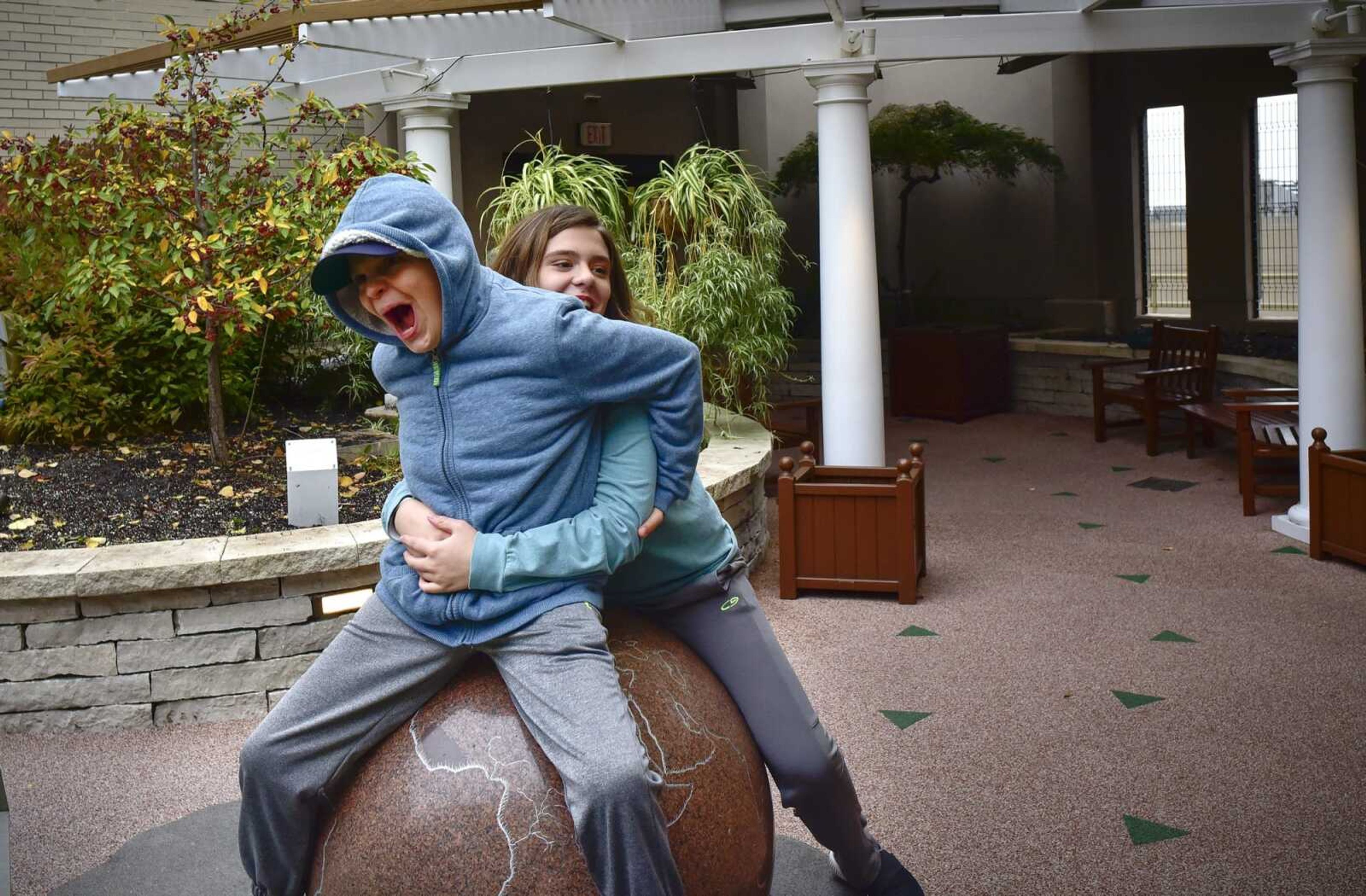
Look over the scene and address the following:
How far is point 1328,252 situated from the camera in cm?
741

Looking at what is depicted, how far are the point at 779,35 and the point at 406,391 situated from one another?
18.6ft

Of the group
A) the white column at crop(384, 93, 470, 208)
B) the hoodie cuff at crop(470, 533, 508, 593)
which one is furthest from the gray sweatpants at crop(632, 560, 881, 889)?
the white column at crop(384, 93, 470, 208)

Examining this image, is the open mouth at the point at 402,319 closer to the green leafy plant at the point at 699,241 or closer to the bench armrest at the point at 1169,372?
the green leafy plant at the point at 699,241

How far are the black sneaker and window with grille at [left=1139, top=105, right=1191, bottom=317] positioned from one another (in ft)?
43.2

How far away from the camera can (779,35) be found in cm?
749

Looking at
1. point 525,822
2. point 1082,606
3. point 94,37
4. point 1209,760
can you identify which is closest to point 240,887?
point 525,822

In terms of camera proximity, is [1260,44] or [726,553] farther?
[1260,44]

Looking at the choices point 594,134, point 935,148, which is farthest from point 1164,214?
point 594,134

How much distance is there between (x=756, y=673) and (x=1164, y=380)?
31.7 feet

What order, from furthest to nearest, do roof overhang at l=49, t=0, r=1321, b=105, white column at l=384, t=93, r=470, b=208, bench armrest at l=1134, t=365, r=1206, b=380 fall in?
bench armrest at l=1134, t=365, r=1206, b=380, white column at l=384, t=93, r=470, b=208, roof overhang at l=49, t=0, r=1321, b=105

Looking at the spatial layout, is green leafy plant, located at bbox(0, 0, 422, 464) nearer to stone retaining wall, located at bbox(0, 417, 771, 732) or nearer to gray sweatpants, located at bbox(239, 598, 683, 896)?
stone retaining wall, located at bbox(0, 417, 771, 732)

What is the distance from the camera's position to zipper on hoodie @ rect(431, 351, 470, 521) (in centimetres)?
236

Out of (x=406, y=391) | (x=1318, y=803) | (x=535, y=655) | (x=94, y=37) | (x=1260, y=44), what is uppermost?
(x=94, y=37)

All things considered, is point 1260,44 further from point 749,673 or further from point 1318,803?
point 749,673
